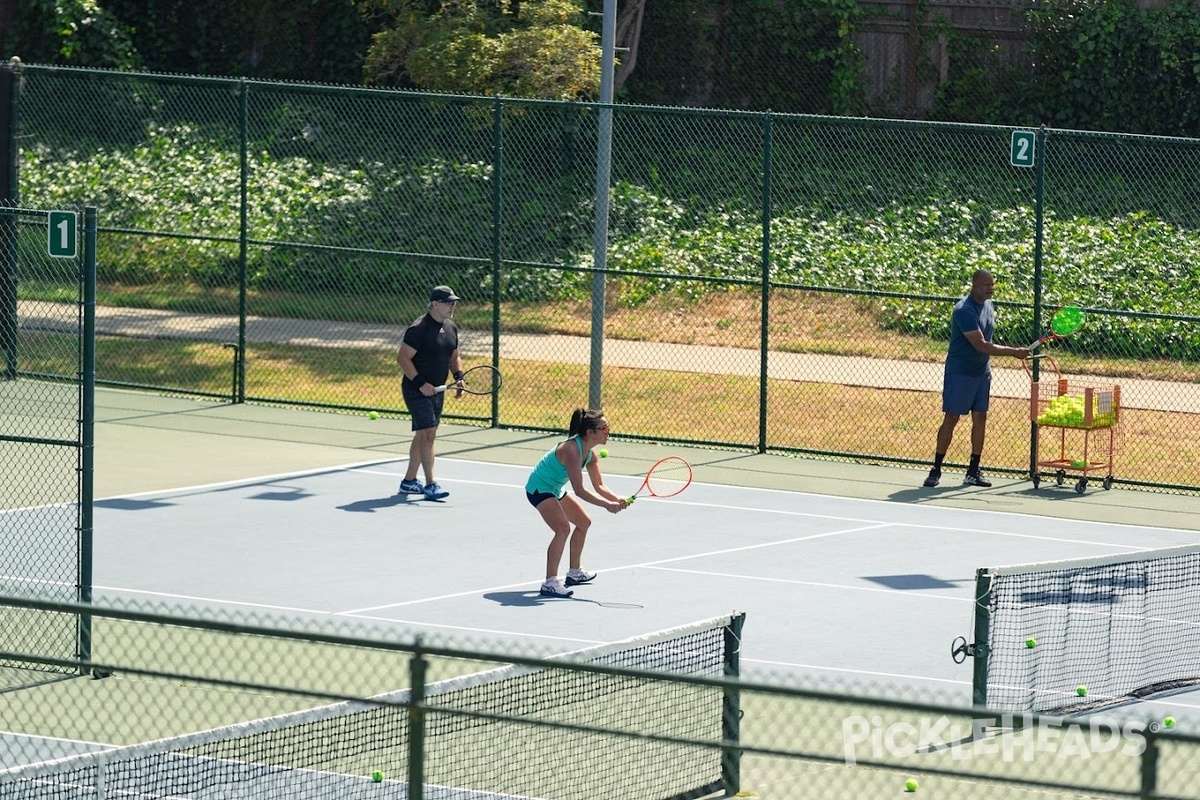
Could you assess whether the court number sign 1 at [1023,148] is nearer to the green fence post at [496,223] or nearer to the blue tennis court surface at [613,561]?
the blue tennis court surface at [613,561]

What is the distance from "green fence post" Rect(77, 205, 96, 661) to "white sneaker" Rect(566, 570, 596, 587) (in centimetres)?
325

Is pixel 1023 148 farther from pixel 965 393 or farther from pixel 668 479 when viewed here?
pixel 668 479

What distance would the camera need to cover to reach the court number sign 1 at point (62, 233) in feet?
40.3

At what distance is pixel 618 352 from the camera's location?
24.2m

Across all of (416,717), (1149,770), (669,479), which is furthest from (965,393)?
(1149,770)

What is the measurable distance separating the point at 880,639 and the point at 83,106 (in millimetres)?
20776

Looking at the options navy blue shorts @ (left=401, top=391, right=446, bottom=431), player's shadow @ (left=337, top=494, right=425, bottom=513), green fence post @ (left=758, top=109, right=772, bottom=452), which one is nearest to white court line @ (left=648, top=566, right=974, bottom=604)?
navy blue shorts @ (left=401, top=391, right=446, bottom=431)

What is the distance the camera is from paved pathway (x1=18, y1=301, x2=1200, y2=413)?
22.8 metres

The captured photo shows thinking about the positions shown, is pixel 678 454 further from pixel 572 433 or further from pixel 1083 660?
pixel 1083 660

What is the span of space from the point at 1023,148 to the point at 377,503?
6503 mm

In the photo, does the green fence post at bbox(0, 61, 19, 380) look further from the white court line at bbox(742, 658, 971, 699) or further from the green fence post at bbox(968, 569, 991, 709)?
the green fence post at bbox(968, 569, 991, 709)

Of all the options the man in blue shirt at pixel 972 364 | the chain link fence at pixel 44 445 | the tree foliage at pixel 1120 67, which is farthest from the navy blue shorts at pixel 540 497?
the tree foliage at pixel 1120 67

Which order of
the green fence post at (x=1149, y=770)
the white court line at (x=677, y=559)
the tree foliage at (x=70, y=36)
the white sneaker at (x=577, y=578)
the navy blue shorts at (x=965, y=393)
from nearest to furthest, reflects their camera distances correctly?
the green fence post at (x=1149, y=770) < the white court line at (x=677, y=559) < the white sneaker at (x=577, y=578) < the navy blue shorts at (x=965, y=393) < the tree foliage at (x=70, y=36)

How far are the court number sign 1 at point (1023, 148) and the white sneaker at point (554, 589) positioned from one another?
6.78 m
